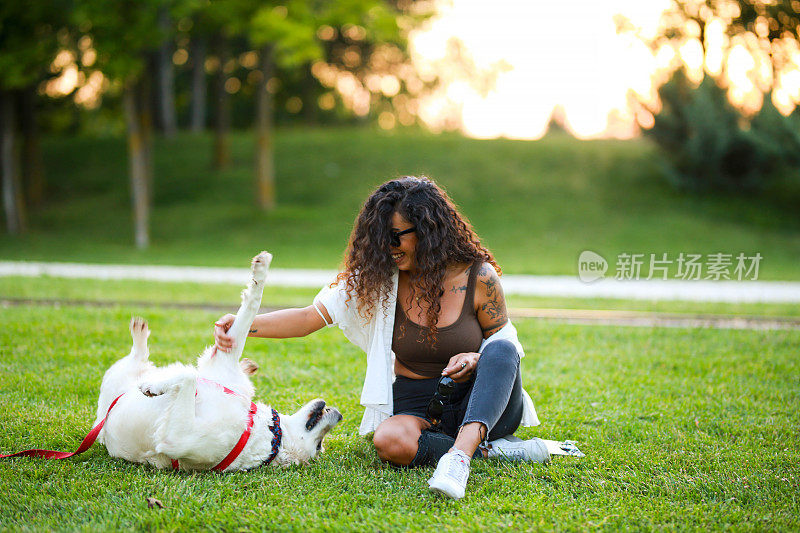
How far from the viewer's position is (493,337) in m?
3.85

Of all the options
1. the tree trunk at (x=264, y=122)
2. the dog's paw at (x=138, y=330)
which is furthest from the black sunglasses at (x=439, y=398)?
the tree trunk at (x=264, y=122)

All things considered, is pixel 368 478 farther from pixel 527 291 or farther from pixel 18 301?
pixel 527 291

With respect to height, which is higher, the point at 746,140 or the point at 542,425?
the point at 746,140

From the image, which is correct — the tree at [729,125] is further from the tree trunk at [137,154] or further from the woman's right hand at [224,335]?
the woman's right hand at [224,335]

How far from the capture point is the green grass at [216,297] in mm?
8969

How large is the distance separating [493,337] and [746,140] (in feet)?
71.3

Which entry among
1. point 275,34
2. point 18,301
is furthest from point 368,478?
point 275,34

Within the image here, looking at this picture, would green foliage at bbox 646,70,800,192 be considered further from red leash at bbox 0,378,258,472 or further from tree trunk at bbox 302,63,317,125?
red leash at bbox 0,378,258,472

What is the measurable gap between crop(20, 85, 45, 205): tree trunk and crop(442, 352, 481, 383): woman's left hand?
25.6 metres

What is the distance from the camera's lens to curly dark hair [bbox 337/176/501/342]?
380 cm

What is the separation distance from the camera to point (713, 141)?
22422 mm

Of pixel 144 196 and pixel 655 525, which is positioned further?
pixel 144 196

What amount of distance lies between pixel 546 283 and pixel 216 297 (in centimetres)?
609

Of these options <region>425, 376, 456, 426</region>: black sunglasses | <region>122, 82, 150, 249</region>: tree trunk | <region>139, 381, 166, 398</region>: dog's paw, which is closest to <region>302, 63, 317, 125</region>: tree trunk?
<region>122, 82, 150, 249</region>: tree trunk
